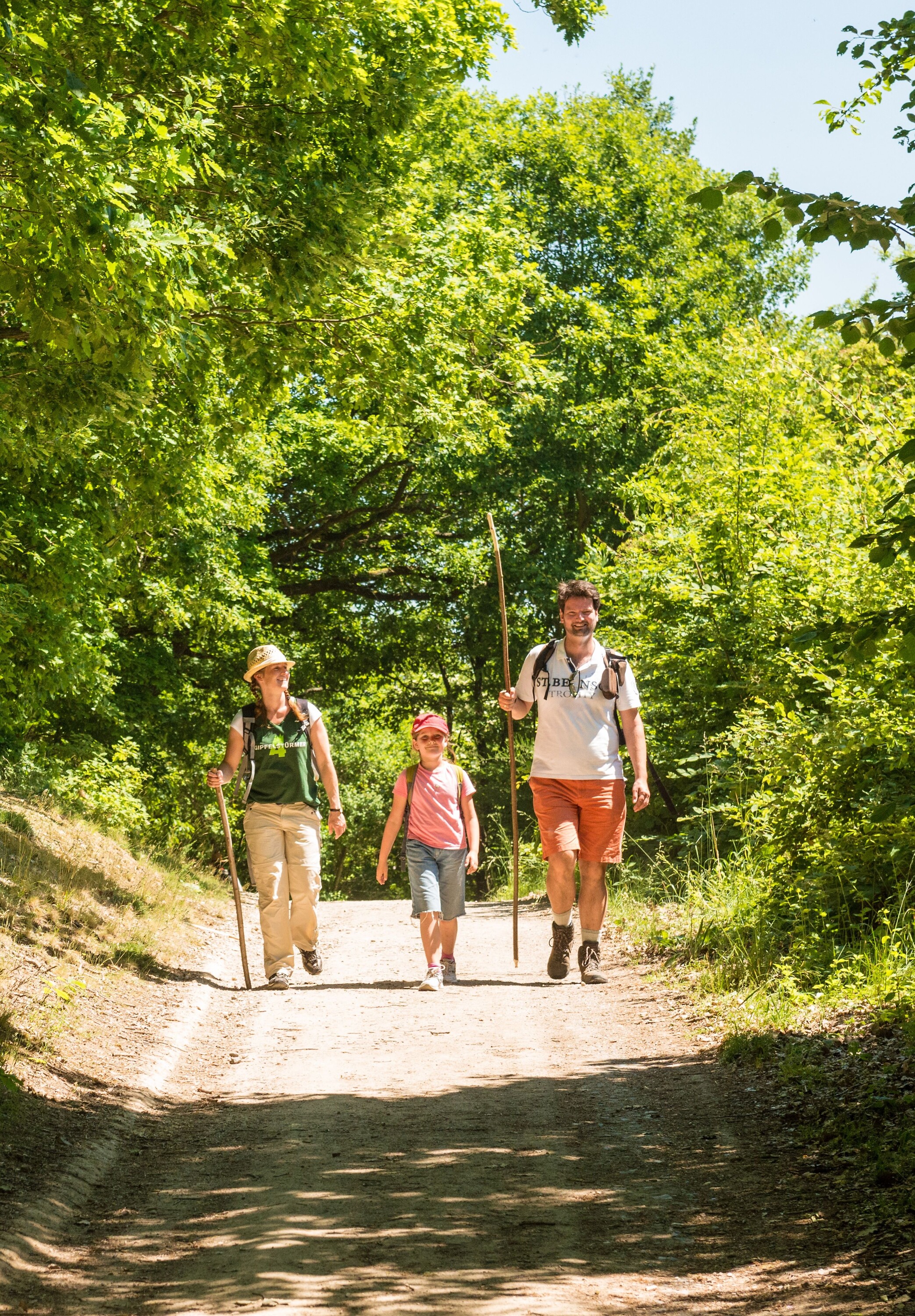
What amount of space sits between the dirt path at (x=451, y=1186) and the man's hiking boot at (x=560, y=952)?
952 mm

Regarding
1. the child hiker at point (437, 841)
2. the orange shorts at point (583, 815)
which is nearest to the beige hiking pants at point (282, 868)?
the child hiker at point (437, 841)

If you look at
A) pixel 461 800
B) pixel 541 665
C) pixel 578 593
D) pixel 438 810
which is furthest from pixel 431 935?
pixel 578 593

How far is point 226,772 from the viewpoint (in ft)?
28.3

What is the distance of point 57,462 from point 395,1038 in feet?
18.9

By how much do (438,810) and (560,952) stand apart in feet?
3.93

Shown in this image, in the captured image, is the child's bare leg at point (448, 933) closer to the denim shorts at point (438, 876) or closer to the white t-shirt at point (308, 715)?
the denim shorts at point (438, 876)

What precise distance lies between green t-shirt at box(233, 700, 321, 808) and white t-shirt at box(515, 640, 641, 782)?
5.14 ft

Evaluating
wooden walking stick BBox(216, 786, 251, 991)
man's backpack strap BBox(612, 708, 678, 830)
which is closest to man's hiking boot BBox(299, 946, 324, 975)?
wooden walking stick BBox(216, 786, 251, 991)

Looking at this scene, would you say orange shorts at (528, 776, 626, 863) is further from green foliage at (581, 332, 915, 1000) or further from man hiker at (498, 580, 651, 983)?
green foliage at (581, 332, 915, 1000)

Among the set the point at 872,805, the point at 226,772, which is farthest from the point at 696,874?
the point at 226,772

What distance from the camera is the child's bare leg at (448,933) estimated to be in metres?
8.55

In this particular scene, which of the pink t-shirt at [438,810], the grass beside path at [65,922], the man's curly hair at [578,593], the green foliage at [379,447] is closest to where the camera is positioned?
the grass beside path at [65,922]

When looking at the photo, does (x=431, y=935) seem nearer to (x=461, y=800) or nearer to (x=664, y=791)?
(x=461, y=800)

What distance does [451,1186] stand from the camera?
14.3ft
